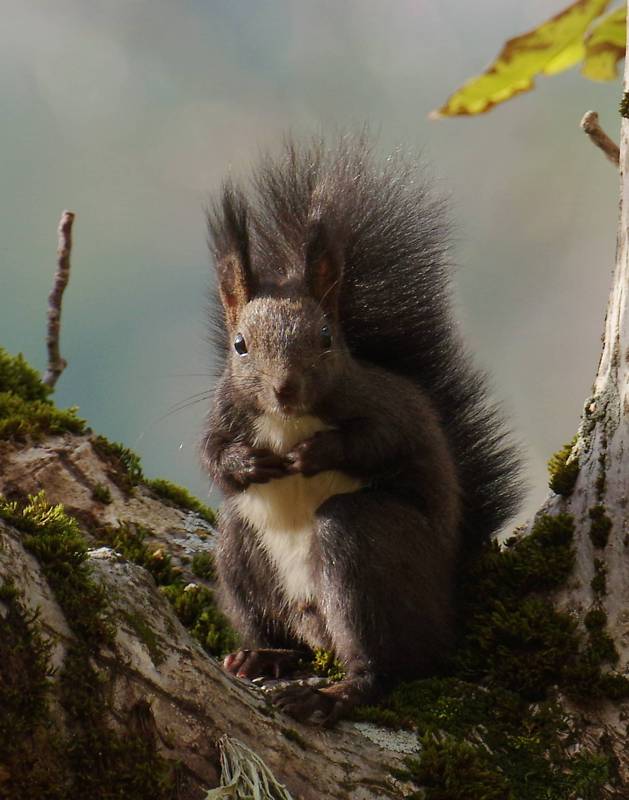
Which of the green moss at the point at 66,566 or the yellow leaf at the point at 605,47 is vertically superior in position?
the yellow leaf at the point at 605,47

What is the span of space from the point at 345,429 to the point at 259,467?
13.7 inches

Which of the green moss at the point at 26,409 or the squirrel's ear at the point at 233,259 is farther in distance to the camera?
the green moss at the point at 26,409

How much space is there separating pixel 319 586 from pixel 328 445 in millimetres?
501

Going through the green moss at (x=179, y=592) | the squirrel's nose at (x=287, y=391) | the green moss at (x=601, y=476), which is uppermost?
the squirrel's nose at (x=287, y=391)

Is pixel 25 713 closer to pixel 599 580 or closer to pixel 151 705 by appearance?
pixel 151 705

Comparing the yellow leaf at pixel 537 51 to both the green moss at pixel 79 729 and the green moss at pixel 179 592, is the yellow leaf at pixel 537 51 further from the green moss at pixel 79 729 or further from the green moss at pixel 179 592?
the green moss at pixel 179 592

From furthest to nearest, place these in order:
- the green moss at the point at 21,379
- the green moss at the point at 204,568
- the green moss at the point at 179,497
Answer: the green moss at the point at 21,379
the green moss at the point at 179,497
the green moss at the point at 204,568

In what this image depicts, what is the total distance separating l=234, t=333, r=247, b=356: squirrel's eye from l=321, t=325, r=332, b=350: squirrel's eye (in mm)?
323

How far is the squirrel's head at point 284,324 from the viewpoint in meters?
3.60

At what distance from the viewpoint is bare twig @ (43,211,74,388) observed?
4.86 m

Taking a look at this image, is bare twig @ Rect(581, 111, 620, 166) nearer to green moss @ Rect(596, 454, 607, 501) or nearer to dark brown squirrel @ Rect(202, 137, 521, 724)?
dark brown squirrel @ Rect(202, 137, 521, 724)

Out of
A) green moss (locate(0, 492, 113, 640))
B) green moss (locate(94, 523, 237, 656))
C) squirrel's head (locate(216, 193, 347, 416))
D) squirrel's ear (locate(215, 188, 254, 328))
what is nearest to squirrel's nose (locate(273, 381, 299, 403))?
squirrel's head (locate(216, 193, 347, 416))

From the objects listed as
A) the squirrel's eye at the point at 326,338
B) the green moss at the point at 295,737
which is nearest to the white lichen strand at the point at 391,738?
the green moss at the point at 295,737

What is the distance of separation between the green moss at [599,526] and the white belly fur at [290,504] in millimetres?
846
